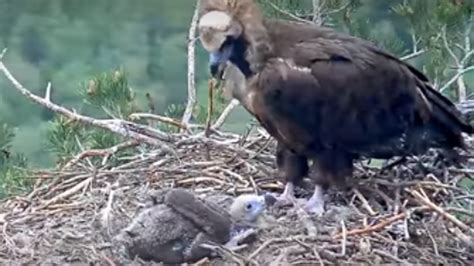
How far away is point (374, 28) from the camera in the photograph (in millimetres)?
4879

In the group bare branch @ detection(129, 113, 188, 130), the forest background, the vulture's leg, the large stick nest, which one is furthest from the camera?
the forest background

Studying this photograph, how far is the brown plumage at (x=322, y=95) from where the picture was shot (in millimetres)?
3725

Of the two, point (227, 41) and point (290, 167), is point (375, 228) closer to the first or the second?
point (290, 167)

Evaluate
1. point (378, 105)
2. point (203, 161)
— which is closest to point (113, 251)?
point (203, 161)

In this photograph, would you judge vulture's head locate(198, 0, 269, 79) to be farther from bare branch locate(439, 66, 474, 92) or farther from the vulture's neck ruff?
bare branch locate(439, 66, 474, 92)

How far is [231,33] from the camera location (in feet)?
12.3

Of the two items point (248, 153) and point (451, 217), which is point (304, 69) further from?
point (451, 217)

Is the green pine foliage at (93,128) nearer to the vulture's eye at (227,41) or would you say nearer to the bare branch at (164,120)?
the bare branch at (164,120)

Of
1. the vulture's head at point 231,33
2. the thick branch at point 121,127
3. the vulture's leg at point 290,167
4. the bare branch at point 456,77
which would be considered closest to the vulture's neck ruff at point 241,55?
the vulture's head at point 231,33

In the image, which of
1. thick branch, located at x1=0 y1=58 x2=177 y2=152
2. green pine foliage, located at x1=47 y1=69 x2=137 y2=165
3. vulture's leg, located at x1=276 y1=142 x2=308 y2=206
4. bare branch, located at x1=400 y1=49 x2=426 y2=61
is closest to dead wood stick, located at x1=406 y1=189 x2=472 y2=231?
vulture's leg, located at x1=276 y1=142 x2=308 y2=206

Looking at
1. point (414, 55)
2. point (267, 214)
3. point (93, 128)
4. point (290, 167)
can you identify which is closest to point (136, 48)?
point (93, 128)

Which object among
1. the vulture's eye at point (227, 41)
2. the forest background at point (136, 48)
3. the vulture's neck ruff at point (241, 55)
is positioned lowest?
the forest background at point (136, 48)

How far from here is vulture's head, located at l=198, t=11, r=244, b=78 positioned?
3652 mm

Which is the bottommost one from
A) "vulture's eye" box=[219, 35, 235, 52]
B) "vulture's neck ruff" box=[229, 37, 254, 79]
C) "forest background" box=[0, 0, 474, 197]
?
"forest background" box=[0, 0, 474, 197]
